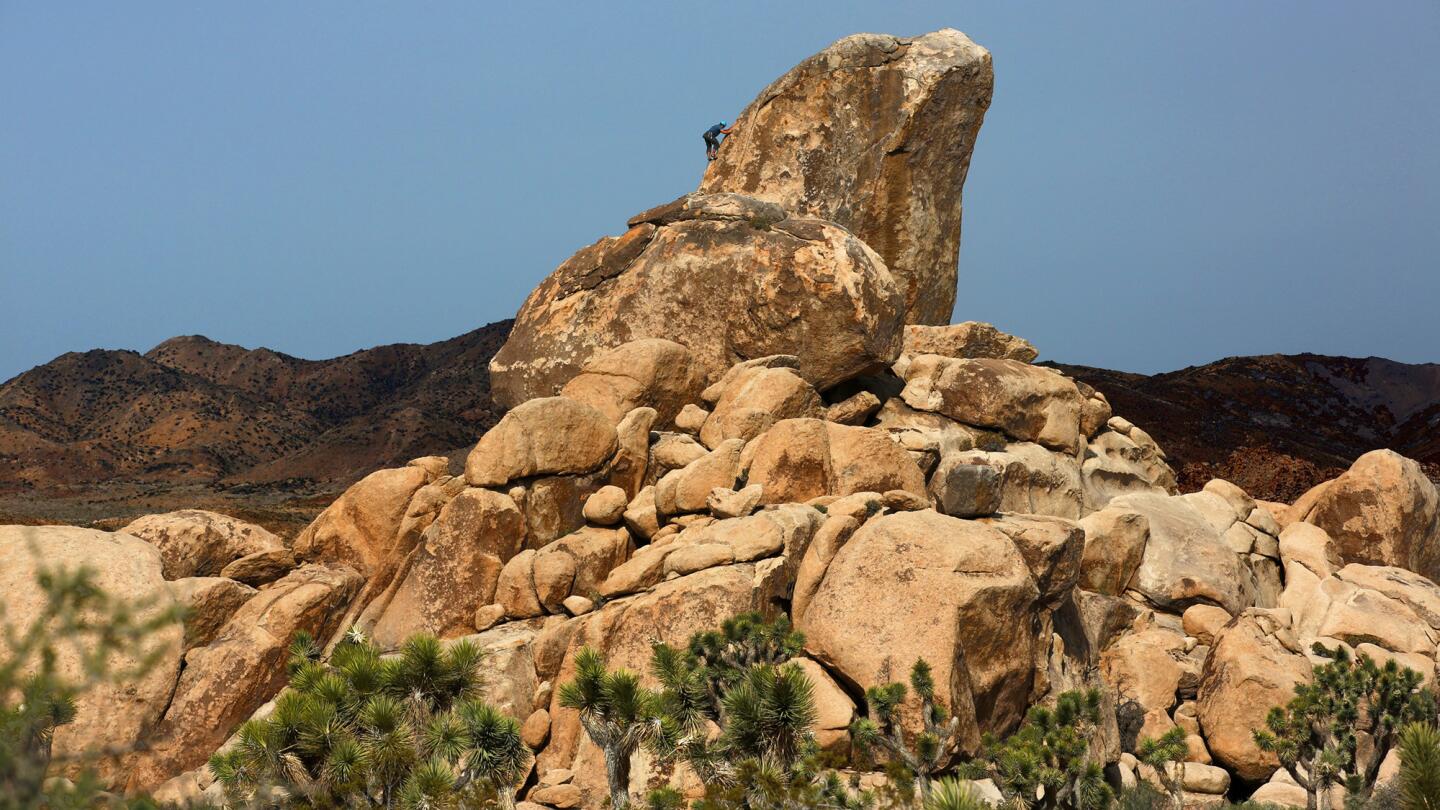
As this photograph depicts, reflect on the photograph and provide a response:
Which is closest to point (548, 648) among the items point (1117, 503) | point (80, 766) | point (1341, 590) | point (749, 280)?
point (80, 766)

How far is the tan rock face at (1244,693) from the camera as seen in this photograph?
98.2 feet

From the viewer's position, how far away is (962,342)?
43188mm

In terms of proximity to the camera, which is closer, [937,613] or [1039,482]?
[937,613]

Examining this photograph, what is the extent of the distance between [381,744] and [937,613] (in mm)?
11707

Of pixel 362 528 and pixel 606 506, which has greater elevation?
pixel 606 506

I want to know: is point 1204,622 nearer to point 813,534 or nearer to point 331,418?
point 813,534

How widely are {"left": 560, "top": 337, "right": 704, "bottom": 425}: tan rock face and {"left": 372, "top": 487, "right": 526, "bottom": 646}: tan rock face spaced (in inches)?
202

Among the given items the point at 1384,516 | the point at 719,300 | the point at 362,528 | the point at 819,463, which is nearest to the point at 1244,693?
the point at 819,463

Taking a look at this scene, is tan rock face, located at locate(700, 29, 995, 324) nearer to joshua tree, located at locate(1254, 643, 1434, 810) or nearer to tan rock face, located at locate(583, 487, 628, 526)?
tan rock face, located at locate(583, 487, 628, 526)

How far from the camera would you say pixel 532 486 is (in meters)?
32.5

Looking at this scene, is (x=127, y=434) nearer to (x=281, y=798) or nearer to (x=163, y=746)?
(x=163, y=746)

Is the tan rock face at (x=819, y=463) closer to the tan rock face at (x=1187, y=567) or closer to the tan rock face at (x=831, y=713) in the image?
the tan rock face at (x=831, y=713)

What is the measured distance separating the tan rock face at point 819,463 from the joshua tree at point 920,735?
31.9 feet

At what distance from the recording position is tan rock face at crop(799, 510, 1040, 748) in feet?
83.3
